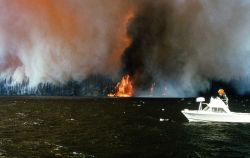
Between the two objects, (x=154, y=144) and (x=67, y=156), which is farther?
(x=154, y=144)

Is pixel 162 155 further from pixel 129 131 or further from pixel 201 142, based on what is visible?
pixel 129 131

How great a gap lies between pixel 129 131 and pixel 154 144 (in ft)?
62.4

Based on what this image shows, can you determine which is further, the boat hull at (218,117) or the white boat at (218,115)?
the boat hull at (218,117)

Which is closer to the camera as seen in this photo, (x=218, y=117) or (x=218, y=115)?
(x=218, y=115)

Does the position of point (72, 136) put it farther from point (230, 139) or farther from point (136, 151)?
point (230, 139)

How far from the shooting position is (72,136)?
6756 cm

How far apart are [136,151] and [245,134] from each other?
30.5 meters

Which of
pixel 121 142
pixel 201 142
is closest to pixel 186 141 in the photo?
pixel 201 142

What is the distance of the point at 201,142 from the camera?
198 ft

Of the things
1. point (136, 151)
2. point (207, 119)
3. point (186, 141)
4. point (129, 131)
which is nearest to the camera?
point (136, 151)

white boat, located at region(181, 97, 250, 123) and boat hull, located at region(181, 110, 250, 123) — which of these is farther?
boat hull, located at region(181, 110, 250, 123)

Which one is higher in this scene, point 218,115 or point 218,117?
point 218,115

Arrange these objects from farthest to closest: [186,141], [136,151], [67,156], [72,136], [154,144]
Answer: [72,136] → [186,141] → [154,144] → [136,151] → [67,156]

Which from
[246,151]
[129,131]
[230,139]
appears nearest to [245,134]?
[230,139]
